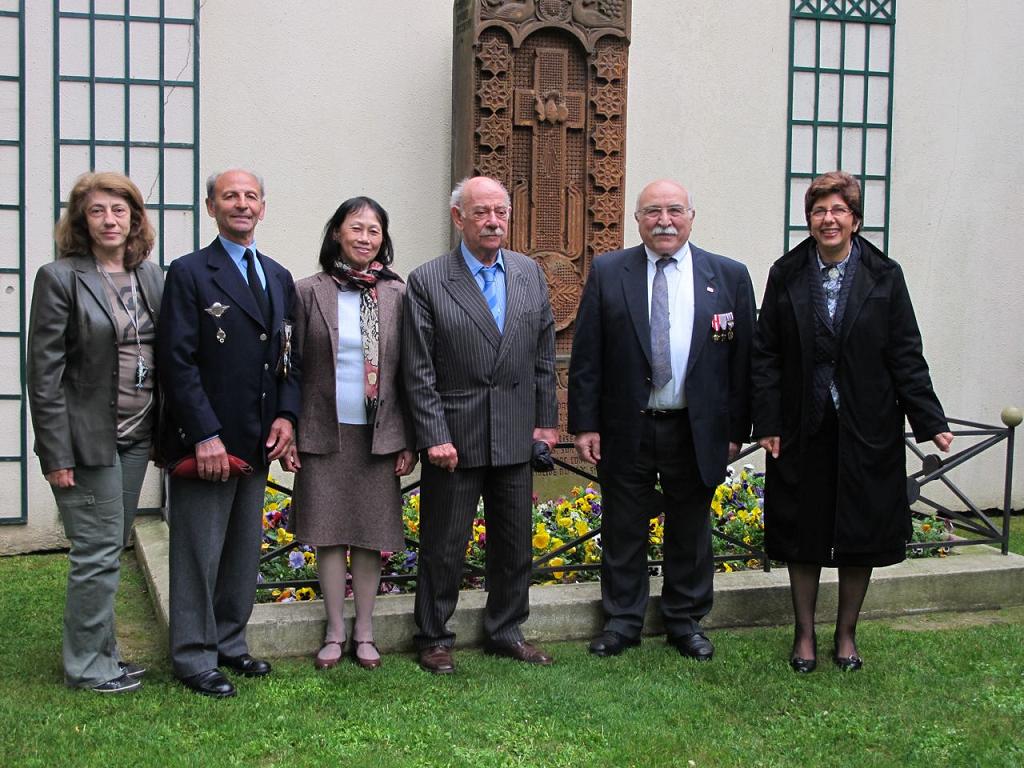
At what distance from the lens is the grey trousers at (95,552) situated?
4.18m

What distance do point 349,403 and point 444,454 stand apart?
1.35 ft

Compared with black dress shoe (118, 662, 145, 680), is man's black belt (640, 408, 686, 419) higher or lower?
higher

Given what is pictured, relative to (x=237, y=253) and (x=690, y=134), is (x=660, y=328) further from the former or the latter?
(x=690, y=134)

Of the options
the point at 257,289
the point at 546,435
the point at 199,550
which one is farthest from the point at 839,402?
the point at 199,550

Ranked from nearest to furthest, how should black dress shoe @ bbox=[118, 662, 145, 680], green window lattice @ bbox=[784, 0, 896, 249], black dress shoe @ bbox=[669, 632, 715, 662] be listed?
black dress shoe @ bbox=[118, 662, 145, 680]
black dress shoe @ bbox=[669, 632, 715, 662]
green window lattice @ bbox=[784, 0, 896, 249]

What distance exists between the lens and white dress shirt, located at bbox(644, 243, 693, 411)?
4.70 meters

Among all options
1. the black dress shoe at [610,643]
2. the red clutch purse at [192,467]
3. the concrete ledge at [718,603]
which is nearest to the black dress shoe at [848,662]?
the concrete ledge at [718,603]

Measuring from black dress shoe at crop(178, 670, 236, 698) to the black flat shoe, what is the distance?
2.15 m

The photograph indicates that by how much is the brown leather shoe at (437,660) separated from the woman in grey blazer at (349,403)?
374 millimetres

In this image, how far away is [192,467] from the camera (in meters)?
4.18

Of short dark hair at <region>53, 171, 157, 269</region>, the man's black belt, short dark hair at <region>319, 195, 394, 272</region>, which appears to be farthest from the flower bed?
short dark hair at <region>53, 171, 157, 269</region>

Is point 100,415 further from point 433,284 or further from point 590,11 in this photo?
point 590,11

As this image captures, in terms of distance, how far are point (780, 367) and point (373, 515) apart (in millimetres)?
1704

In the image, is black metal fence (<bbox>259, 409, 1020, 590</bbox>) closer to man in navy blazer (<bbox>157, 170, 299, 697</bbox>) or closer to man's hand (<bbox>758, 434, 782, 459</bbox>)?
man's hand (<bbox>758, 434, 782, 459</bbox>)
